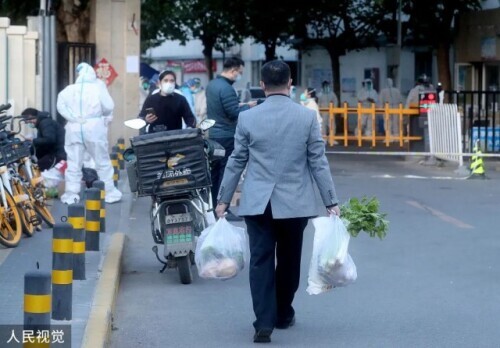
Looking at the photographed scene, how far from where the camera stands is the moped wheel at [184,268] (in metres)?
9.96

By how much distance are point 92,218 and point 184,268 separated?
137 centimetres

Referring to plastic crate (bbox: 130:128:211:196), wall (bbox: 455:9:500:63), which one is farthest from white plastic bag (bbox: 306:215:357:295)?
wall (bbox: 455:9:500:63)

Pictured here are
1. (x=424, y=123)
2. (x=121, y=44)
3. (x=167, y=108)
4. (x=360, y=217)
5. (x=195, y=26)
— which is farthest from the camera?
(x=195, y=26)

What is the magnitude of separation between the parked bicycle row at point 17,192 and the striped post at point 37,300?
533 cm

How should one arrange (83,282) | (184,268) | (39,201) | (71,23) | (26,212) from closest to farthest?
(83,282) → (184,268) → (26,212) → (39,201) → (71,23)

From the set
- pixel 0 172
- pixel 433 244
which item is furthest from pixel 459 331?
pixel 0 172

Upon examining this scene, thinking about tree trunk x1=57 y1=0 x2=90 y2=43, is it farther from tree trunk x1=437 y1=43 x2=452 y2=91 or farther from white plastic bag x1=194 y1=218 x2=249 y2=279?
white plastic bag x1=194 y1=218 x2=249 y2=279

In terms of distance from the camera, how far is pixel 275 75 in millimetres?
7836

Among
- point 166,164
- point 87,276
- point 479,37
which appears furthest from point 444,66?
point 87,276

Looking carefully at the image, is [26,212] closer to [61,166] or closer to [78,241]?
[78,241]

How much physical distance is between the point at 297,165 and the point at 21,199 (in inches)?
202

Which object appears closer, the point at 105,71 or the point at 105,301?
the point at 105,301

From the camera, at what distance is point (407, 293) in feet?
32.1

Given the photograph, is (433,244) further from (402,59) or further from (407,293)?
(402,59)
